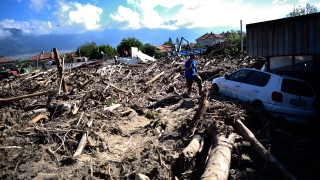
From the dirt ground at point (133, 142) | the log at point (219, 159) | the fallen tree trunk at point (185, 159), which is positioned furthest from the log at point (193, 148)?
the log at point (219, 159)

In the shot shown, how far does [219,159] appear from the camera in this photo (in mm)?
4270

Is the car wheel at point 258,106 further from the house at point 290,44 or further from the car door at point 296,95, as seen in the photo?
the house at point 290,44

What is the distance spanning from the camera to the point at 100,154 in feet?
17.3

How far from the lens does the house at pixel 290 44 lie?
7441 millimetres

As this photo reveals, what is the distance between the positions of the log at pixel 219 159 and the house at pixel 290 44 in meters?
4.79

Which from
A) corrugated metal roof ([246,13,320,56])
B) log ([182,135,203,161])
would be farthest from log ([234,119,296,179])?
corrugated metal roof ([246,13,320,56])

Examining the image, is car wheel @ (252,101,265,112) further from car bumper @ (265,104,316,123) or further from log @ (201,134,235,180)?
log @ (201,134,235,180)

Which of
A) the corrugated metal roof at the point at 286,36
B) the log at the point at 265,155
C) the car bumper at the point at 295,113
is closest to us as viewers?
the log at the point at 265,155

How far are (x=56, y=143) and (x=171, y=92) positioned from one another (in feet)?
23.6

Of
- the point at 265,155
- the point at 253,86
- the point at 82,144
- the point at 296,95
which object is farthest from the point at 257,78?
the point at 82,144

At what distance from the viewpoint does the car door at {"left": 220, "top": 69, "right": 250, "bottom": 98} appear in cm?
801

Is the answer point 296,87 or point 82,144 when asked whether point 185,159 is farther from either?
point 296,87

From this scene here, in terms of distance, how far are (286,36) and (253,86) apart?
2526mm

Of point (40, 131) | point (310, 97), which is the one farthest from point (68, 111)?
point (310, 97)
